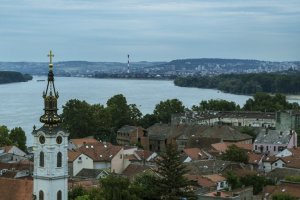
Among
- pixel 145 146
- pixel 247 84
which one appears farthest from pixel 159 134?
pixel 247 84

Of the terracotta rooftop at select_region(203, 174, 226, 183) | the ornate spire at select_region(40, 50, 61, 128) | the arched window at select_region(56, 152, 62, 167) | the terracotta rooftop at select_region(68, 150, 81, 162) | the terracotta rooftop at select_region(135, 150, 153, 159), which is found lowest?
the terracotta rooftop at select_region(135, 150, 153, 159)

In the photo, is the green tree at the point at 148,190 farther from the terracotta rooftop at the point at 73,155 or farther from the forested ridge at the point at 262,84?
the forested ridge at the point at 262,84

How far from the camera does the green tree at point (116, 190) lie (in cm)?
2700

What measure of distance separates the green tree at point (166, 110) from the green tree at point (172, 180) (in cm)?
4402

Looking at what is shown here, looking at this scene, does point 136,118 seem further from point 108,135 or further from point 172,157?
point 172,157

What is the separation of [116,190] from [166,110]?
48543 millimetres

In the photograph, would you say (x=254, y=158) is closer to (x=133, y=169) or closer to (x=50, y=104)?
(x=133, y=169)

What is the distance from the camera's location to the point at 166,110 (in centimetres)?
7562

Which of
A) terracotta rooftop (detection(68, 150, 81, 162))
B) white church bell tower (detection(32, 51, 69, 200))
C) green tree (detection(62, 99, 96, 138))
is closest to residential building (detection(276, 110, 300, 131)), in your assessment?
green tree (detection(62, 99, 96, 138))

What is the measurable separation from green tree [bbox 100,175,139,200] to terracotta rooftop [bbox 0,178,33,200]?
390cm

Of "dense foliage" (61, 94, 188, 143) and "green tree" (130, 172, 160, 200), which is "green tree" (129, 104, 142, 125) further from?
"green tree" (130, 172, 160, 200)

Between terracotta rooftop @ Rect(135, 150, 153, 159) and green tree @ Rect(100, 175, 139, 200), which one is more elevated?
green tree @ Rect(100, 175, 139, 200)

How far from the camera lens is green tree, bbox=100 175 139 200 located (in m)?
27.0

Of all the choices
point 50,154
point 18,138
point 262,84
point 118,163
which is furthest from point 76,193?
point 262,84
